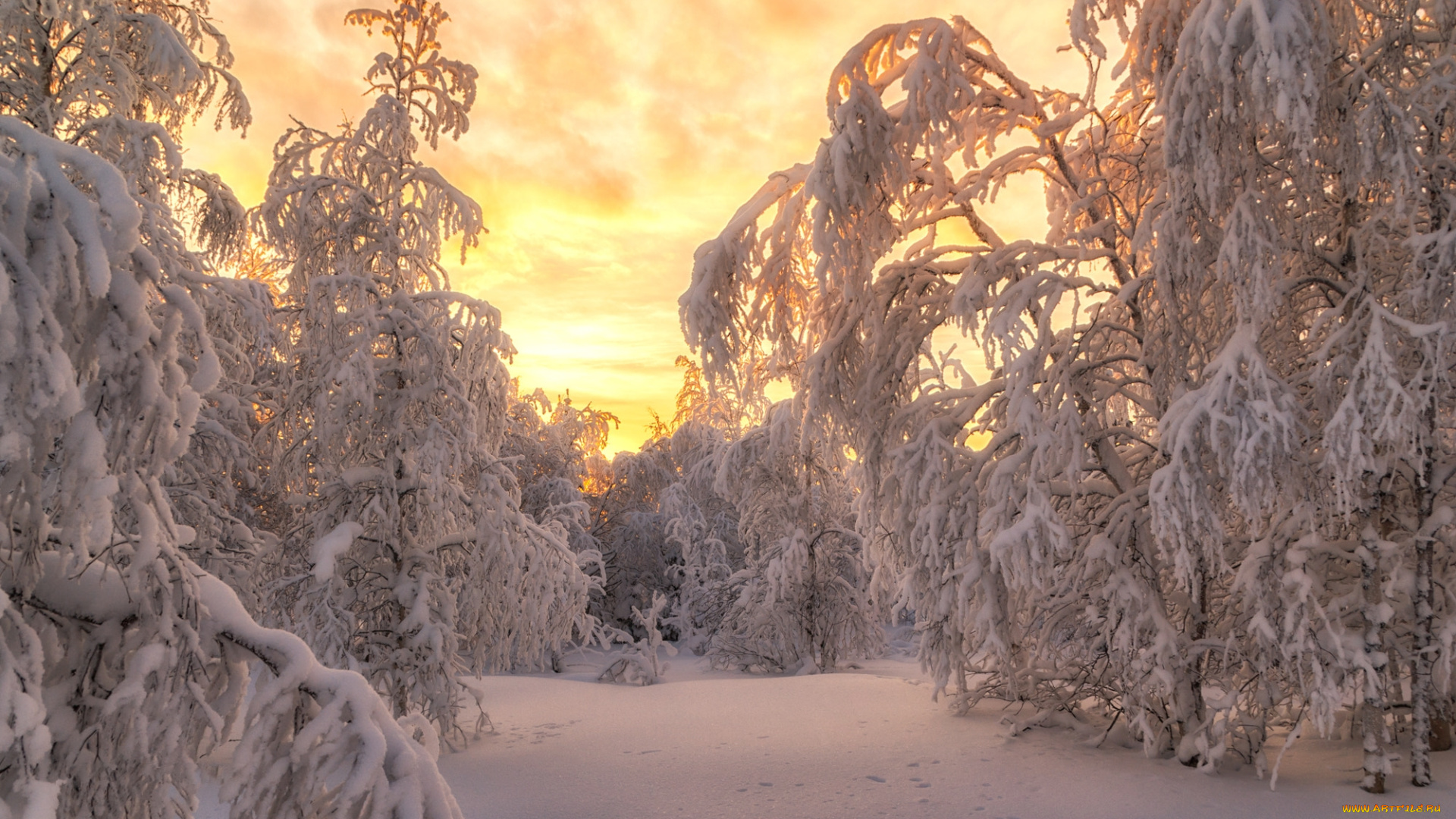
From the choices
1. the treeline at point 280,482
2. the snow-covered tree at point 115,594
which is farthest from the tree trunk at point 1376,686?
the snow-covered tree at point 115,594

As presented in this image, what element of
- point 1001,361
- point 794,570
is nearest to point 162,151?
point 1001,361

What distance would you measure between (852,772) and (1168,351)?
422 centimetres

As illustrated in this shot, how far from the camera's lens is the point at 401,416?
720 cm

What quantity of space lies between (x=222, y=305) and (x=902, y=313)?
6.46 m

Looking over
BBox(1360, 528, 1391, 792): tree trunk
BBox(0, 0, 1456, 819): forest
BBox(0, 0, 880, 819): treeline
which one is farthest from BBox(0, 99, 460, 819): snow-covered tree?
BBox(1360, 528, 1391, 792): tree trunk

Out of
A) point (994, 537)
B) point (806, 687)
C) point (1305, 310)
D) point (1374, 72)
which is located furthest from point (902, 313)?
point (806, 687)

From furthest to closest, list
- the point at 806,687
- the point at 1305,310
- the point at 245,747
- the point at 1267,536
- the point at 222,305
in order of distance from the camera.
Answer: the point at 806,687, the point at 222,305, the point at 1305,310, the point at 1267,536, the point at 245,747

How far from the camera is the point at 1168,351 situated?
633cm

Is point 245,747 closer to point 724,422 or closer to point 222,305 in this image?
point 222,305

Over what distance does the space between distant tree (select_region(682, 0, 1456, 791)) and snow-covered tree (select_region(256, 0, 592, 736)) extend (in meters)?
2.43

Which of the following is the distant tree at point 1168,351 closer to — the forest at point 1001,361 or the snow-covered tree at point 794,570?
the forest at point 1001,361

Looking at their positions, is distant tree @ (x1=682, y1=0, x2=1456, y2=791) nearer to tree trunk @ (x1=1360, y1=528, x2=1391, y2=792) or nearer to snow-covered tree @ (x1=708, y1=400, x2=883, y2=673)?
tree trunk @ (x1=1360, y1=528, x2=1391, y2=792)

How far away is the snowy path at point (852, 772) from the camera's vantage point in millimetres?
5660

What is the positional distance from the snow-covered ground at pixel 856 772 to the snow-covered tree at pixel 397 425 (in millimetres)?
1180
